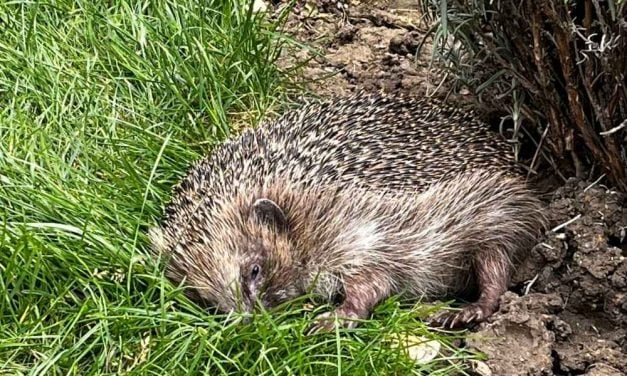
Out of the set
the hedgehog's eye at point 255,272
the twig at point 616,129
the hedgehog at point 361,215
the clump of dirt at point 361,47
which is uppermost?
the twig at point 616,129

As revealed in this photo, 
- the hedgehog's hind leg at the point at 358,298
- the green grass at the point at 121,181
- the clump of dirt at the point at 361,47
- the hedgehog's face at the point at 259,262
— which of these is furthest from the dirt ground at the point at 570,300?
the clump of dirt at the point at 361,47

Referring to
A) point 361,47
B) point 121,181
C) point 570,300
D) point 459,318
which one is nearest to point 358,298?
point 459,318

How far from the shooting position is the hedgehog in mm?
3758

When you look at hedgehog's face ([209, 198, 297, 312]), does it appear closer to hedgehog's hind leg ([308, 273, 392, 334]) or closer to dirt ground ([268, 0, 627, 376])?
hedgehog's hind leg ([308, 273, 392, 334])

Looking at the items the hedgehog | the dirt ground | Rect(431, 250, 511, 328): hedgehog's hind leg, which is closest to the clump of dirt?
the hedgehog

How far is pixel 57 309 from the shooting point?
142 inches

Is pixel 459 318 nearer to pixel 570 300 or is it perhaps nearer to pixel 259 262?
pixel 570 300

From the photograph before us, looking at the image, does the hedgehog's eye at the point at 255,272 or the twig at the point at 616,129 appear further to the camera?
the hedgehog's eye at the point at 255,272

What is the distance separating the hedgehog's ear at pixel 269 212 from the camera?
12.4 ft

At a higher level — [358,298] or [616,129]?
[616,129]

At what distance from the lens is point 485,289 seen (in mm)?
3795

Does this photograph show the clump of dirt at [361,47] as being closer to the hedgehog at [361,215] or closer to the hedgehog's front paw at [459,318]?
the hedgehog at [361,215]

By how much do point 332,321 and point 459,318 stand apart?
0.46 m

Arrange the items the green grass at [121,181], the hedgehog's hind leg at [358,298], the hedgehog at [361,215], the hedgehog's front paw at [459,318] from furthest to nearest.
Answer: the hedgehog at [361,215] < the hedgehog's front paw at [459,318] < the hedgehog's hind leg at [358,298] < the green grass at [121,181]
